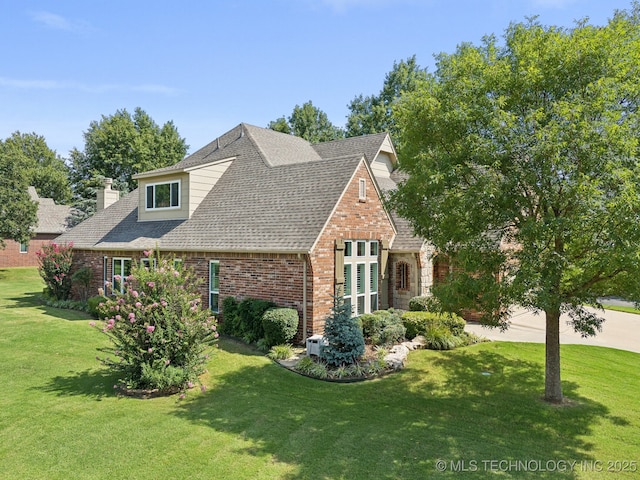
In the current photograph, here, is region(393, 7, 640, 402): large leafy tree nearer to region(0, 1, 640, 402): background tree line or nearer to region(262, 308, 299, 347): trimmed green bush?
region(0, 1, 640, 402): background tree line

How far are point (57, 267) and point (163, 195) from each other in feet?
23.2

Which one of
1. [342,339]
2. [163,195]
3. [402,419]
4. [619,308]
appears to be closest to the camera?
[402,419]

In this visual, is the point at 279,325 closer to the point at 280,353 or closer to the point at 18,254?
the point at 280,353

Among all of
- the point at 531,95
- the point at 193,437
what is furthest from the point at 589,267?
the point at 193,437

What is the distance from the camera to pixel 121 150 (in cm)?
4656

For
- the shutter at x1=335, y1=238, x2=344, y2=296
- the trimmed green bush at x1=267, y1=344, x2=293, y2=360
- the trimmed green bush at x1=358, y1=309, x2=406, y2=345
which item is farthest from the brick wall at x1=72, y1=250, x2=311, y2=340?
the trimmed green bush at x1=358, y1=309, x2=406, y2=345

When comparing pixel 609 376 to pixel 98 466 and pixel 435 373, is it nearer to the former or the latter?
pixel 435 373

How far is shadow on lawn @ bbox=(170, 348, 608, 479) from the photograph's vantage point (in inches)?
250

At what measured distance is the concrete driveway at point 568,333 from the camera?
14.0 metres

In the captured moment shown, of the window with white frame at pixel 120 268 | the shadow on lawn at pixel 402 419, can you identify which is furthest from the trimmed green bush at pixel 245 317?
the window with white frame at pixel 120 268

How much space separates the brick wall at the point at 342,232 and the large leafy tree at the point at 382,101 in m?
26.3

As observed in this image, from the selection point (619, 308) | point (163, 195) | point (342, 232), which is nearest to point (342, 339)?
point (342, 232)

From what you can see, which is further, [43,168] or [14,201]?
[43,168]

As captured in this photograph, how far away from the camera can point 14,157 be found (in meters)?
33.9
